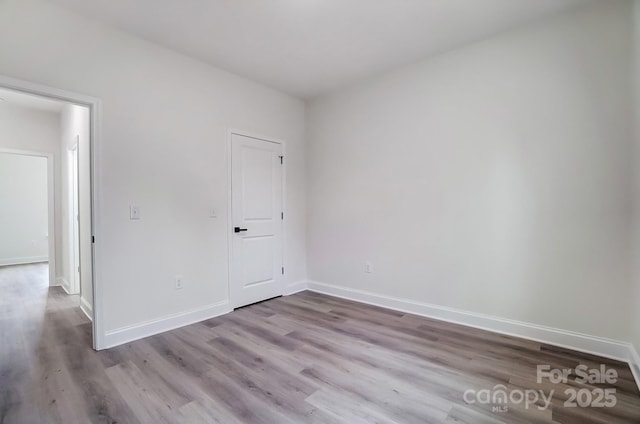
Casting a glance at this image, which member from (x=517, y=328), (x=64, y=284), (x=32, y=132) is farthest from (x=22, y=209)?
(x=517, y=328)

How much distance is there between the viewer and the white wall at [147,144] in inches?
92.2

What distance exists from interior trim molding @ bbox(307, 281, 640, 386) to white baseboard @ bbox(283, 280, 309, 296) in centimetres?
84

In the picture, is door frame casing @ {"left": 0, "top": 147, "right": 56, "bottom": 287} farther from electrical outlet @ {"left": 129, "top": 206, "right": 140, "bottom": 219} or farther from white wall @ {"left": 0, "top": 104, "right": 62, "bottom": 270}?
electrical outlet @ {"left": 129, "top": 206, "right": 140, "bottom": 219}

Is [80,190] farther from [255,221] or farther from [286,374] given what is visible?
[286,374]

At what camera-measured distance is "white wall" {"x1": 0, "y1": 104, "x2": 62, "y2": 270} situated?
438 cm

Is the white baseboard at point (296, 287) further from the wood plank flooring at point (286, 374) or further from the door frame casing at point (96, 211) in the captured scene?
the door frame casing at point (96, 211)

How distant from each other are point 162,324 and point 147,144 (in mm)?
1767

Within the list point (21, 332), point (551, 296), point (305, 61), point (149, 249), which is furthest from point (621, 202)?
point (21, 332)

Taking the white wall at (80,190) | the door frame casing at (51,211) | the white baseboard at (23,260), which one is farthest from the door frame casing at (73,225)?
the white baseboard at (23,260)

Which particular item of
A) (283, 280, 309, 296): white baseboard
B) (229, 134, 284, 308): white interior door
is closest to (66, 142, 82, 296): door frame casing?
(229, 134, 284, 308): white interior door

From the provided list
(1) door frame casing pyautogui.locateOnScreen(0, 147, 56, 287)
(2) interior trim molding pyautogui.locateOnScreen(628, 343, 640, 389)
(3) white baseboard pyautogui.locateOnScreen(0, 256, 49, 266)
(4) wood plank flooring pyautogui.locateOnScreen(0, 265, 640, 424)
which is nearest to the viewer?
(4) wood plank flooring pyautogui.locateOnScreen(0, 265, 640, 424)

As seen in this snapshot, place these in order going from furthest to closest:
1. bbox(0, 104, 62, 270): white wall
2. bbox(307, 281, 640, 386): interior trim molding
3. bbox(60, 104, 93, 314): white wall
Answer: bbox(0, 104, 62, 270): white wall < bbox(60, 104, 93, 314): white wall < bbox(307, 281, 640, 386): interior trim molding

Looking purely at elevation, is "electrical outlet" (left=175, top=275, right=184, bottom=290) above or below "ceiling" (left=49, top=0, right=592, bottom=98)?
below

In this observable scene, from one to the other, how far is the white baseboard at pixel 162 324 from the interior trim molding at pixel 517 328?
171 cm
